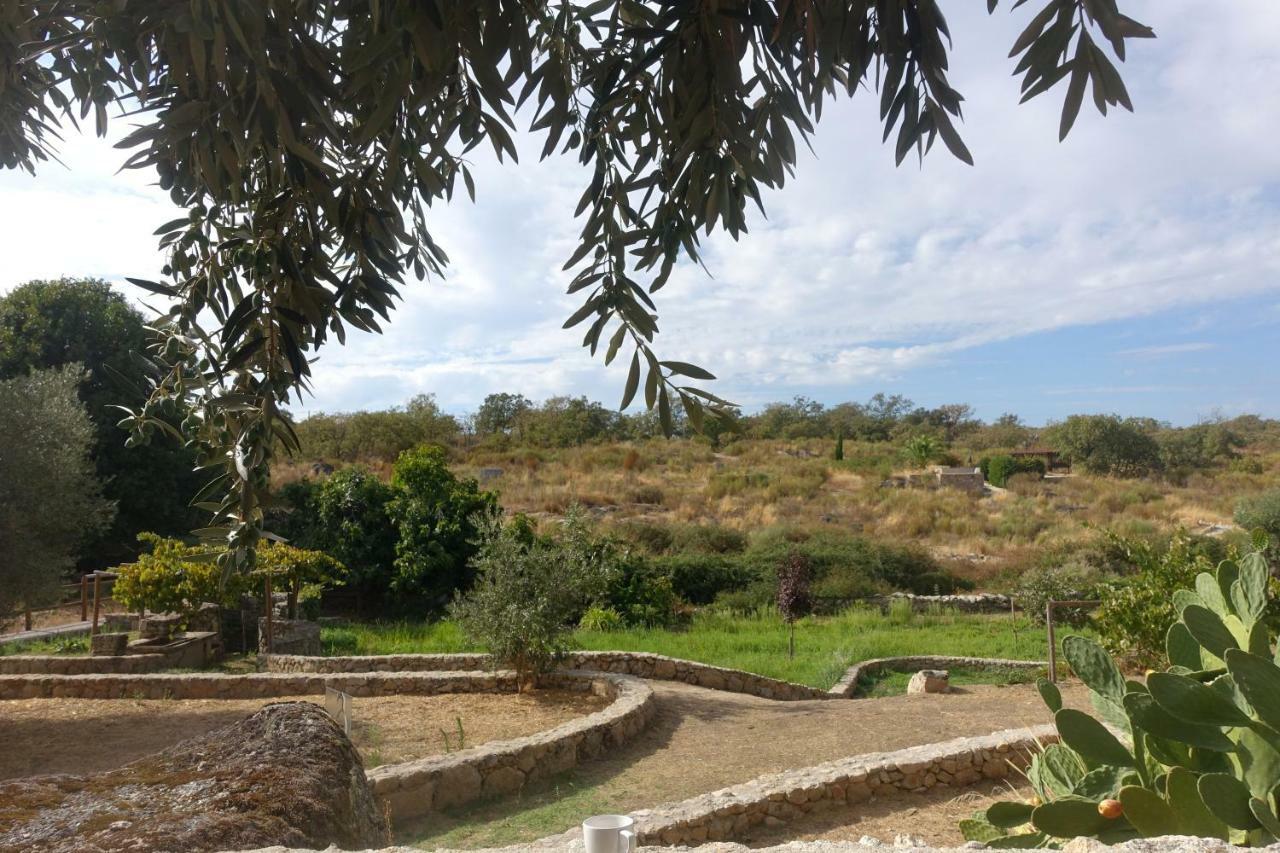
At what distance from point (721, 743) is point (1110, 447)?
118 feet

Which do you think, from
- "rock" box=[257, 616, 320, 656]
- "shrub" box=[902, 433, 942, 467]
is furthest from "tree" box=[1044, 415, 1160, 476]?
"rock" box=[257, 616, 320, 656]

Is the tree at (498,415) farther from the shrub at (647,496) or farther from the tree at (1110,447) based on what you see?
the tree at (1110,447)

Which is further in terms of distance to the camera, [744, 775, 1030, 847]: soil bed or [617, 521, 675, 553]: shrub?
[617, 521, 675, 553]: shrub

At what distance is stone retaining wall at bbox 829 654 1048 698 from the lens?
37.8 feet

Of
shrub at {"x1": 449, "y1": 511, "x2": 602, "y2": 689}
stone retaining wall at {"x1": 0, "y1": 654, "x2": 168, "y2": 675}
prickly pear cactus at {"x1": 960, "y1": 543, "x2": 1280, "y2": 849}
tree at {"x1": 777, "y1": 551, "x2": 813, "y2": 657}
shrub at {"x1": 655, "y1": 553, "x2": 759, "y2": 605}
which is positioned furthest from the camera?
shrub at {"x1": 655, "y1": 553, "x2": 759, "y2": 605}

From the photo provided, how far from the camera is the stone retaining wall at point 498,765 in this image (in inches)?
244

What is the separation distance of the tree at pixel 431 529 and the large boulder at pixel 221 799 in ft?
40.1

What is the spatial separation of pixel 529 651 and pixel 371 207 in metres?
7.52

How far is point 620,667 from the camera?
11.2m

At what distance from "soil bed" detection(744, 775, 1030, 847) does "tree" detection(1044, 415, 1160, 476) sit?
35.5 metres

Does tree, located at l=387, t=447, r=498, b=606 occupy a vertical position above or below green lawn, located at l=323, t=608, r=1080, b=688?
above

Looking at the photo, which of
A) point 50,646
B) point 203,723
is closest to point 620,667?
point 203,723

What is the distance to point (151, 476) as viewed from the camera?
19.6m

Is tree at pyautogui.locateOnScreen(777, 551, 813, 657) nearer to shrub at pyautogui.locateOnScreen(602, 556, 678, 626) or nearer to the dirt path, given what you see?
shrub at pyautogui.locateOnScreen(602, 556, 678, 626)
